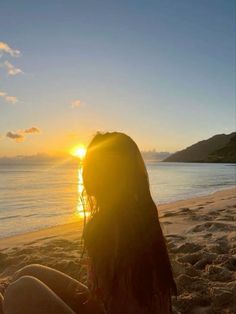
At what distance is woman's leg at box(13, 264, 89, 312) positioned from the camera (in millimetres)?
3211

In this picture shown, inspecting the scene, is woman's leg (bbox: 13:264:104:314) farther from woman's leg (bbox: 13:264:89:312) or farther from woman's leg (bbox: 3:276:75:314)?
woman's leg (bbox: 3:276:75:314)

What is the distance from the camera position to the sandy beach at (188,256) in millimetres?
4750

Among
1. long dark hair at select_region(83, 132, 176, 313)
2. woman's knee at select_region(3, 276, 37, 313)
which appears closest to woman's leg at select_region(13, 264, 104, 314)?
woman's knee at select_region(3, 276, 37, 313)

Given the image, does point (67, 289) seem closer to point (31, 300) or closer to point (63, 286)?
point (63, 286)

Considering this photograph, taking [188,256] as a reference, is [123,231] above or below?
above

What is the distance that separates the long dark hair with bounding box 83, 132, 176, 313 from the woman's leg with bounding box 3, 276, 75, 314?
1.33 ft

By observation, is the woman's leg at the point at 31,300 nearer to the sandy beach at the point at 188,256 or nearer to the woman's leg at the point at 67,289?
the woman's leg at the point at 67,289

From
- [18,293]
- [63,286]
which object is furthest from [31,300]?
[63,286]

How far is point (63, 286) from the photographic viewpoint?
328 centimetres

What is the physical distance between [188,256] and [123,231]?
430 cm

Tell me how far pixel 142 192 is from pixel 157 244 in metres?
0.31

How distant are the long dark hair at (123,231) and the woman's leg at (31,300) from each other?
40 centimetres

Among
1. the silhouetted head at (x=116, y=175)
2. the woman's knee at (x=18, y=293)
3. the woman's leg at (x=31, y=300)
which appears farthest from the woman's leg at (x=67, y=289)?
the silhouetted head at (x=116, y=175)

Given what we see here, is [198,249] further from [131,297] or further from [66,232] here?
[131,297]
